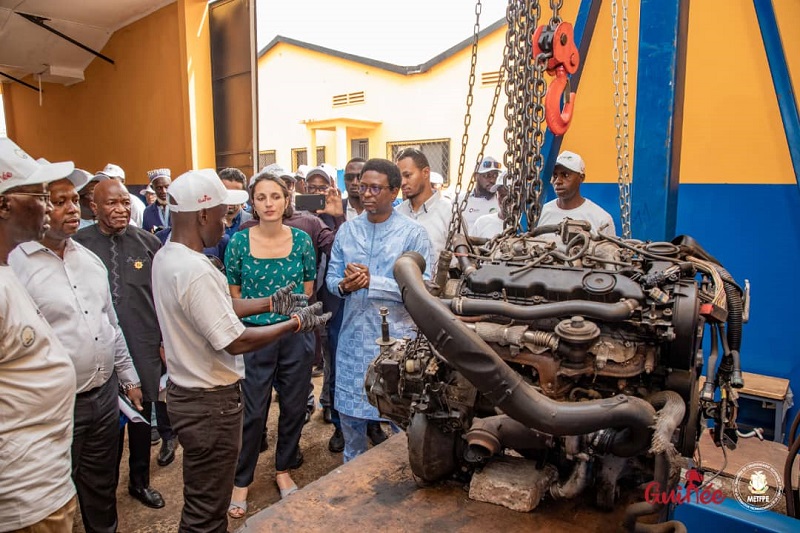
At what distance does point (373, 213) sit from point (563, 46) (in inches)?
55.5

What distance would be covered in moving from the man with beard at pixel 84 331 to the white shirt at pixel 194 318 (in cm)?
42

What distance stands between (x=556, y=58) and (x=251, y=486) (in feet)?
10.6

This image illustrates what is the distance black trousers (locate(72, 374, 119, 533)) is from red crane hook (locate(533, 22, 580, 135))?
262 centimetres

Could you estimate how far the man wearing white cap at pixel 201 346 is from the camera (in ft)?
7.34

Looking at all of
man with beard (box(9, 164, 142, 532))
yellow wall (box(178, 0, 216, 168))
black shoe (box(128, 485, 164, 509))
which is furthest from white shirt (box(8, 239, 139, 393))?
yellow wall (box(178, 0, 216, 168))

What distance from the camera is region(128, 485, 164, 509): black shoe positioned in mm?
3326

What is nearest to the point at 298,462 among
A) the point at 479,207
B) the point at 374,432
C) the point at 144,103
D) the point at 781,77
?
the point at 374,432

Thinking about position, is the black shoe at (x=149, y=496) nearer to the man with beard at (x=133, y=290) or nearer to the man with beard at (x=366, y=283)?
the man with beard at (x=133, y=290)

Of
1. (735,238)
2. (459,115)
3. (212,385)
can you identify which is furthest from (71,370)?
(459,115)

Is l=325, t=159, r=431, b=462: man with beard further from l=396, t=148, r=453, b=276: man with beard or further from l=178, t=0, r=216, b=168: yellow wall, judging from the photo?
l=178, t=0, r=216, b=168: yellow wall

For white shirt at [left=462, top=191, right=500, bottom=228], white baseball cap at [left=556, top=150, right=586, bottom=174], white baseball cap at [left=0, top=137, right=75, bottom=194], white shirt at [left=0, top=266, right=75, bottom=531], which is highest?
white baseball cap at [left=556, top=150, right=586, bottom=174]

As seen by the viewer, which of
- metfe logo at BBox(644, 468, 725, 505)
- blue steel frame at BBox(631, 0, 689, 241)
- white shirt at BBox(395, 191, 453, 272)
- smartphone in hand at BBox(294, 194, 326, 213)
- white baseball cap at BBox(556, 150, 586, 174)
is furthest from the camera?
smartphone in hand at BBox(294, 194, 326, 213)

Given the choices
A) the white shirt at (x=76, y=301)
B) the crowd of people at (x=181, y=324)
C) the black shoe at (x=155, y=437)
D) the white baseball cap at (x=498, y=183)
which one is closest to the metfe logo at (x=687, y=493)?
the crowd of people at (x=181, y=324)

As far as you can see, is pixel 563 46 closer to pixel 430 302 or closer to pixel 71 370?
pixel 430 302
